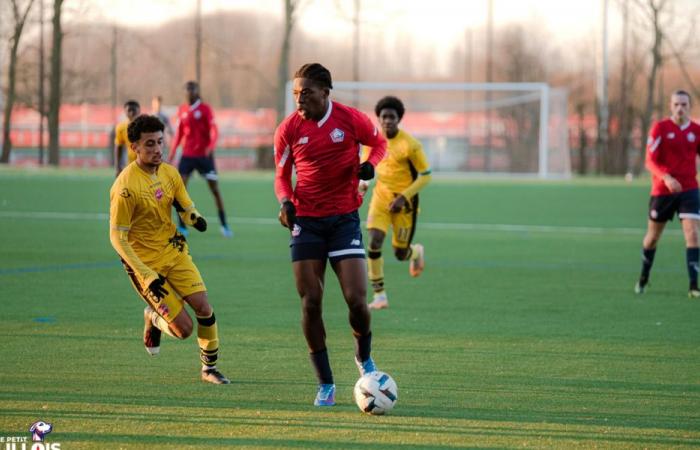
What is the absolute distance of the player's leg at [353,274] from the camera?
6.85m

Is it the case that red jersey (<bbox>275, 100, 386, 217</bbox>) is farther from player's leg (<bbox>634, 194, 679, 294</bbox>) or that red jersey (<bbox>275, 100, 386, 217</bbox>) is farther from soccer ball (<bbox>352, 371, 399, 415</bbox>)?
player's leg (<bbox>634, 194, 679, 294</bbox>)

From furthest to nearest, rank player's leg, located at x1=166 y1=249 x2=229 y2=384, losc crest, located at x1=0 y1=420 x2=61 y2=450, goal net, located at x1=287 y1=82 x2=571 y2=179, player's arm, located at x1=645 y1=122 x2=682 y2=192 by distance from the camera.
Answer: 1. goal net, located at x1=287 y1=82 x2=571 y2=179
2. player's arm, located at x1=645 y1=122 x2=682 y2=192
3. player's leg, located at x1=166 y1=249 x2=229 y2=384
4. losc crest, located at x1=0 y1=420 x2=61 y2=450

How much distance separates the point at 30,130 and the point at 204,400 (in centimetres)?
5648

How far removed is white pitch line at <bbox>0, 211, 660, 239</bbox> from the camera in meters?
20.2

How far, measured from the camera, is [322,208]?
6.93 meters

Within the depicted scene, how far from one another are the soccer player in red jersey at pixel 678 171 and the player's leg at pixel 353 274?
569cm

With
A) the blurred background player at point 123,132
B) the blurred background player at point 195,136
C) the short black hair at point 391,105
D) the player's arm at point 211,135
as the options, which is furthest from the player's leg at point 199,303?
the player's arm at point 211,135

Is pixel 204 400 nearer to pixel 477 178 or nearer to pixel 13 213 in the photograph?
pixel 13 213

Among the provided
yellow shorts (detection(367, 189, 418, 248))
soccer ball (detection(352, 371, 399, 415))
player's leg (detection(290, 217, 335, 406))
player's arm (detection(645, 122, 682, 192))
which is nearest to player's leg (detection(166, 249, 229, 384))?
player's leg (detection(290, 217, 335, 406))

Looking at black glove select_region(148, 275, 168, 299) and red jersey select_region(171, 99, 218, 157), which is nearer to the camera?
black glove select_region(148, 275, 168, 299)

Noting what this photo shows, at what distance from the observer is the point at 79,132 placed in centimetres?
5956

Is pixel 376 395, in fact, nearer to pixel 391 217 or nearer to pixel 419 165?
pixel 419 165

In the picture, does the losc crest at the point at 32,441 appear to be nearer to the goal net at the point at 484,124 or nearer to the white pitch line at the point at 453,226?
the white pitch line at the point at 453,226

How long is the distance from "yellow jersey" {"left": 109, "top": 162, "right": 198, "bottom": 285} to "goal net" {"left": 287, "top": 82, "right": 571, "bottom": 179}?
112 feet
